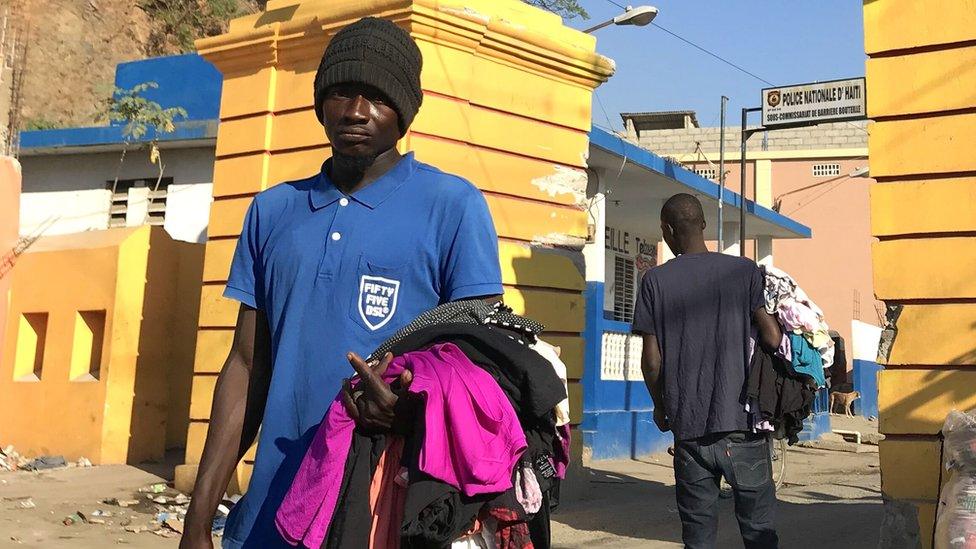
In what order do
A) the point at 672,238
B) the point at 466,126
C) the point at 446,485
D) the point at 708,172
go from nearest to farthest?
the point at 446,485 < the point at 672,238 < the point at 466,126 < the point at 708,172

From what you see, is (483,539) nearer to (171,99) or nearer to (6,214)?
(6,214)

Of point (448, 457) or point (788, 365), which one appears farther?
point (788, 365)

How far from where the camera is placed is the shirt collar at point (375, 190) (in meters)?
2.19

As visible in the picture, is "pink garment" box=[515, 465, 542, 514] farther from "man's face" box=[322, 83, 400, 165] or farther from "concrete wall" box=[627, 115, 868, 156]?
"concrete wall" box=[627, 115, 868, 156]

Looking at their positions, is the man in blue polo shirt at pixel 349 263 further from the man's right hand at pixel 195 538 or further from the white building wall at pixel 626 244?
the white building wall at pixel 626 244

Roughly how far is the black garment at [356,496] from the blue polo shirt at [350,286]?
8.7 inches

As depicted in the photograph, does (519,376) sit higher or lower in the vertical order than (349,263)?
lower

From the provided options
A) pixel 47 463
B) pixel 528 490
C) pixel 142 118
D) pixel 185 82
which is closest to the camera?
pixel 528 490

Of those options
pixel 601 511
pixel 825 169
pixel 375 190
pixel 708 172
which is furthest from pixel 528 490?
pixel 825 169

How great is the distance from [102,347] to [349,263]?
965 centimetres

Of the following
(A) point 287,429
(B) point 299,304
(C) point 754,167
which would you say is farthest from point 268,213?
(C) point 754,167

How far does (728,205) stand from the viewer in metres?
17.4

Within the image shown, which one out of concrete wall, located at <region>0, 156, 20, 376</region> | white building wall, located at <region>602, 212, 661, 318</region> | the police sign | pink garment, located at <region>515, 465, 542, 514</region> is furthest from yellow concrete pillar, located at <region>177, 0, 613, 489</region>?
the police sign

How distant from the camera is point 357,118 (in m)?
2.15
